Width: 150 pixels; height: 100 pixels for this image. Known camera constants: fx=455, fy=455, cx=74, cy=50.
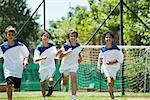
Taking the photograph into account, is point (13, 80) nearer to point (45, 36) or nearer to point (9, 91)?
point (9, 91)

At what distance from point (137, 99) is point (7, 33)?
5.40m

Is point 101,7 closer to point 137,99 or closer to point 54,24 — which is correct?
point 137,99

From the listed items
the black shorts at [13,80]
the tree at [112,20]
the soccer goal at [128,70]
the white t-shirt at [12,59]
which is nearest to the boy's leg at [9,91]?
the black shorts at [13,80]

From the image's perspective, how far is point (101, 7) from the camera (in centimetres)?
3912

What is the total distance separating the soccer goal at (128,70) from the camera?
1659 cm

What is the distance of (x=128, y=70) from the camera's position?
1667cm

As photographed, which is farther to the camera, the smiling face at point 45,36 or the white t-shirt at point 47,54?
the white t-shirt at point 47,54

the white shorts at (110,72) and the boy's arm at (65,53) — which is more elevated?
the boy's arm at (65,53)

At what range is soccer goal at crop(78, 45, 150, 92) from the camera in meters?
16.6

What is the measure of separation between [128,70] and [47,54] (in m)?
5.80

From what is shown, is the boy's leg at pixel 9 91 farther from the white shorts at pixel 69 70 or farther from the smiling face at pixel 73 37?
the smiling face at pixel 73 37

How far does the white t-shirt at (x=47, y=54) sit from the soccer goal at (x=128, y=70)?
4643 mm

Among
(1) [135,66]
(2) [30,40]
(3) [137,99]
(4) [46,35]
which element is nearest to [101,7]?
(2) [30,40]

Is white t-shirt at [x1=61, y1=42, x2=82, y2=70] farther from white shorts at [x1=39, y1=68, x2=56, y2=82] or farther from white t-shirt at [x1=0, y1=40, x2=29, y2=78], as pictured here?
white t-shirt at [x1=0, y1=40, x2=29, y2=78]
